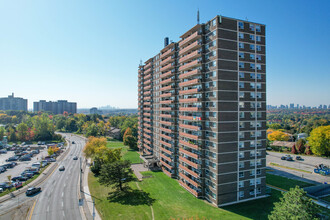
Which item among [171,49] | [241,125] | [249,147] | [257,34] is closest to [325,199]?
[249,147]

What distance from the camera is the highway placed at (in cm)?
3981

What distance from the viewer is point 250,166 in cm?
4581

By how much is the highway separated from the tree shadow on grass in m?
8.68

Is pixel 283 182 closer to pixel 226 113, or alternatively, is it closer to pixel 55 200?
pixel 226 113

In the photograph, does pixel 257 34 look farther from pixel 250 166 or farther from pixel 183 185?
pixel 183 185

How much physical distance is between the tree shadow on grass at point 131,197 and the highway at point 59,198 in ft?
28.5

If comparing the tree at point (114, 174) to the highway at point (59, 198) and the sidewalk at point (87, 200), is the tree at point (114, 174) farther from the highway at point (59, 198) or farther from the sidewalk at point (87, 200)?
the highway at point (59, 198)

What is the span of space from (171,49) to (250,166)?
4231cm

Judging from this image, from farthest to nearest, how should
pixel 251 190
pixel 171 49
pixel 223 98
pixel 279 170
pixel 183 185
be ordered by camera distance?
pixel 279 170, pixel 171 49, pixel 183 185, pixel 251 190, pixel 223 98

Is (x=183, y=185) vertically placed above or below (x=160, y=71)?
below

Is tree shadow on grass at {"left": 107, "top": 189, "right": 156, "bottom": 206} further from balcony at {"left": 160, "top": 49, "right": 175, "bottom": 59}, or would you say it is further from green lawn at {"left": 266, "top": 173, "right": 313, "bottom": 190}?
balcony at {"left": 160, "top": 49, "right": 175, "bottom": 59}

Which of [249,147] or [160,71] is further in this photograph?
[160,71]

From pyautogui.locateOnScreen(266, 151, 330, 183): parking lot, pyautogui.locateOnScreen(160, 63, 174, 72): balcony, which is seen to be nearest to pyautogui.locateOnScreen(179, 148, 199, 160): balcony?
pyautogui.locateOnScreen(160, 63, 174, 72): balcony

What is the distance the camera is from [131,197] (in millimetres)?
48000
